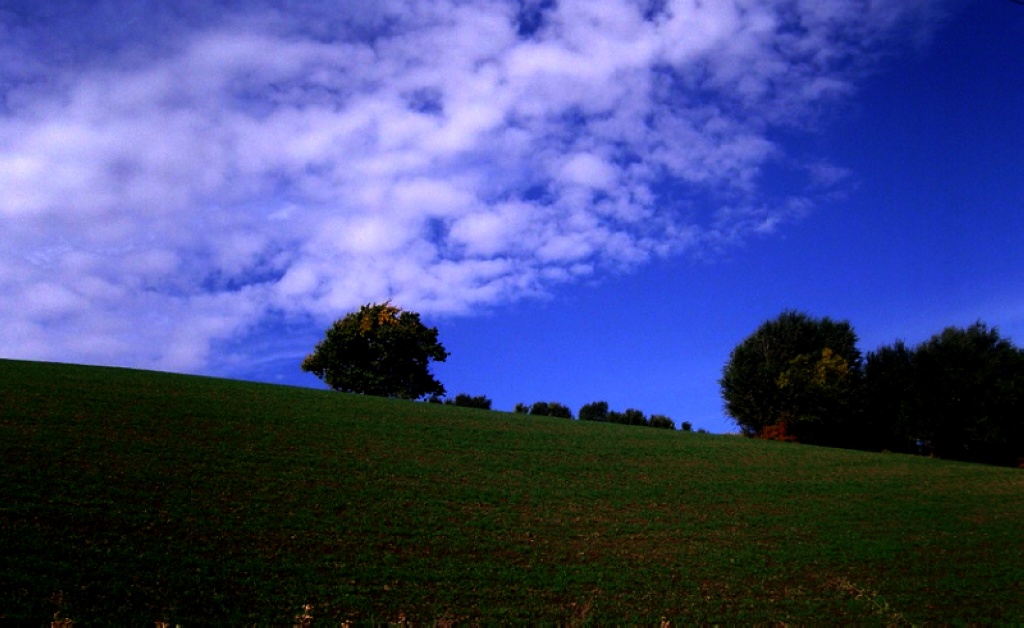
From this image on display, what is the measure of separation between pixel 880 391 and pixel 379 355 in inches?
1838

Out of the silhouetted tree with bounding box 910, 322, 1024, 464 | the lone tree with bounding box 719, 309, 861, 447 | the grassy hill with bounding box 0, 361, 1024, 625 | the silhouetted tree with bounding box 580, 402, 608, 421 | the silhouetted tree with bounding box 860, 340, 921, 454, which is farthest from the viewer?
the silhouetted tree with bounding box 580, 402, 608, 421

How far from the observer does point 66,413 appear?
24188mm

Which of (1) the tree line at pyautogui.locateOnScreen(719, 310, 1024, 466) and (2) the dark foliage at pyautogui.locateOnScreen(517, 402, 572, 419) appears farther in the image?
(2) the dark foliage at pyautogui.locateOnScreen(517, 402, 572, 419)

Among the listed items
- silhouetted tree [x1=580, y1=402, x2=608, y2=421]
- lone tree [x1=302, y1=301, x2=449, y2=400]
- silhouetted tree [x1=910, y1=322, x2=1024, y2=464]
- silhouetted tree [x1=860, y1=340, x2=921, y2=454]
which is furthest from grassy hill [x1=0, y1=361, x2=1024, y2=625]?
silhouetted tree [x1=580, y1=402, x2=608, y2=421]

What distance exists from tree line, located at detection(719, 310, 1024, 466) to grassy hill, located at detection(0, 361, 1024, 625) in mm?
20428

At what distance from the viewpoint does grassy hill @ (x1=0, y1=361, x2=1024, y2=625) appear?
13062 mm

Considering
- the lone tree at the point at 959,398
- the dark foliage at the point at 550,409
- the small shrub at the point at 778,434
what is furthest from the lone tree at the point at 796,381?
the dark foliage at the point at 550,409

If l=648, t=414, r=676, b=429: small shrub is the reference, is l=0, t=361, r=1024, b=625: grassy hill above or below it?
below

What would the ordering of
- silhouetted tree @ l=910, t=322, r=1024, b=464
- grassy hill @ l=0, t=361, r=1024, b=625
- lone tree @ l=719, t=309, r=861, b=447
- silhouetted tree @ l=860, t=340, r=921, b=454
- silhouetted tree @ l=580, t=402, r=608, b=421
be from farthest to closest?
silhouetted tree @ l=580, t=402, r=608, b=421, lone tree @ l=719, t=309, r=861, b=447, silhouetted tree @ l=860, t=340, r=921, b=454, silhouetted tree @ l=910, t=322, r=1024, b=464, grassy hill @ l=0, t=361, r=1024, b=625

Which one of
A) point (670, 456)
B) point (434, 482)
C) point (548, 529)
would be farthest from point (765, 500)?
point (434, 482)

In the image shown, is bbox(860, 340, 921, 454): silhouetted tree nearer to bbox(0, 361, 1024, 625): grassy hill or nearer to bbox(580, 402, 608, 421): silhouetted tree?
bbox(0, 361, 1024, 625): grassy hill

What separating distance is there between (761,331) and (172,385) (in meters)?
50.0

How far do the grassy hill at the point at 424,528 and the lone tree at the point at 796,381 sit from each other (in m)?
23.4

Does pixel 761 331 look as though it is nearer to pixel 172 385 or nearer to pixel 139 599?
pixel 172 385
